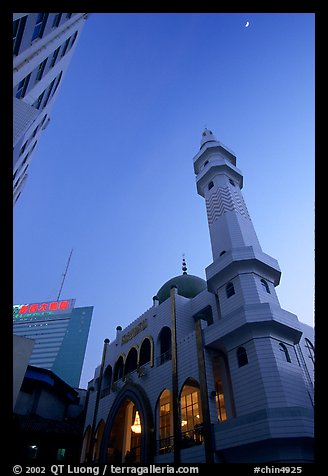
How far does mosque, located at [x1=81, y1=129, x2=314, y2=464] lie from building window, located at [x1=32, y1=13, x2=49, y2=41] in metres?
14.5

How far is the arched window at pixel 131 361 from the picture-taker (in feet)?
73.7

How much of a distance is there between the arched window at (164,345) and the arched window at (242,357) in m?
5.56

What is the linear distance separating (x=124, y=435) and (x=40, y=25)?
25.5 m

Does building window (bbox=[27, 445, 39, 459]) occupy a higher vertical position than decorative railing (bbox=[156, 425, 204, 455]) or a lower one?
higher

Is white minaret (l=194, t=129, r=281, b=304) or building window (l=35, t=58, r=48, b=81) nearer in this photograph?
building window (l=35, t=58, r=48, b=81)

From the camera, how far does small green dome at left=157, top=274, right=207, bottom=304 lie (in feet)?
77.0

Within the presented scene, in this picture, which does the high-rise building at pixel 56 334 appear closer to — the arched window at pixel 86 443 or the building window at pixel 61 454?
the building window at pixel 61 454

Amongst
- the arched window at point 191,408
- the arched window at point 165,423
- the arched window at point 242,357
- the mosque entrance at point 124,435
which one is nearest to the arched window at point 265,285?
the arched window at point 242,357

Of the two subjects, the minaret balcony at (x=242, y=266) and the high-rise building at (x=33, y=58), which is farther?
the minaret balcony at (x=242, y=266)

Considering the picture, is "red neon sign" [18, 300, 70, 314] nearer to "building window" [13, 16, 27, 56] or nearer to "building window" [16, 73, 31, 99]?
"building window" [16, 73, 31, 99]

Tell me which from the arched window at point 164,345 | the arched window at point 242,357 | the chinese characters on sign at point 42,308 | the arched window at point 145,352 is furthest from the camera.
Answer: the chinese characters on sign at point 42,308

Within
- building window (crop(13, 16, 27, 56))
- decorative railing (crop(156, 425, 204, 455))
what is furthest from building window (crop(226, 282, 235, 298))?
building window (crop(13, 16, 27, 56))
